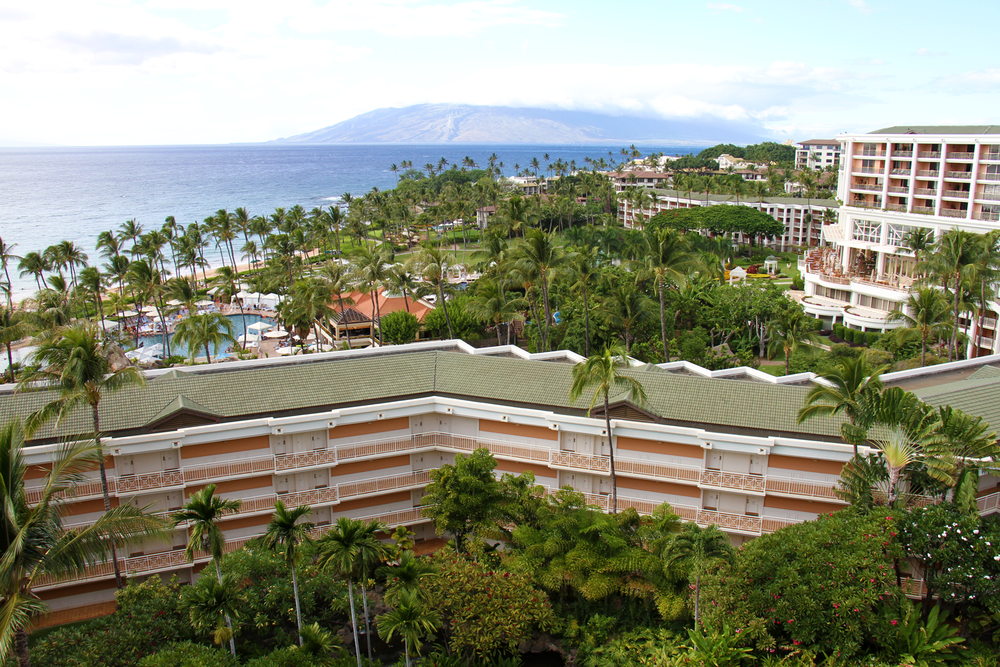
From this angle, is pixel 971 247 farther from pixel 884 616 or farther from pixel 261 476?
pixel 261 476

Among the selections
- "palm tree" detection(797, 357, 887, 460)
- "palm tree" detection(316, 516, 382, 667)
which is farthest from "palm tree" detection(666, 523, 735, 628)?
"palm tree" detection(316, 516, 382, 667)

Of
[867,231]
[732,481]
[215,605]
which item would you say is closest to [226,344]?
[215,605]

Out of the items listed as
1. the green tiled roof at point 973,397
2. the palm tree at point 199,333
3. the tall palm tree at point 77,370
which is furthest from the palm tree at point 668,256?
the tall palm tree at point 77,370

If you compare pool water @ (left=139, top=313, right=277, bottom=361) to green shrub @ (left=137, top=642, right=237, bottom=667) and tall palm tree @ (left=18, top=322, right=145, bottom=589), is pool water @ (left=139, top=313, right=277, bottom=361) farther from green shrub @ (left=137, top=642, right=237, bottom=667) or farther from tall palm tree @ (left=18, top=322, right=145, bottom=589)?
green shrub @ (left=137, top=642, right=237, bottom=667)

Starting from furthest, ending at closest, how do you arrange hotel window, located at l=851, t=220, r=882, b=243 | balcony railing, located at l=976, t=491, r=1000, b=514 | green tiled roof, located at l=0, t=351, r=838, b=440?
hotel window, located at l=851, t=220, r=882, b=243 < green tiled roof, located at l=0, t=351, r=838, b=440 < balcony railing, located at l=976, t=491, r=1000, b=514

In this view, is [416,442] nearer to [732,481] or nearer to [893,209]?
[732,481]

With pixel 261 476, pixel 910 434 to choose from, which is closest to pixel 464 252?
pixel 261 476

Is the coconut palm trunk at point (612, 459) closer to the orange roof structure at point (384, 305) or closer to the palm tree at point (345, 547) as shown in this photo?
the palm tree at point (345, 547)
